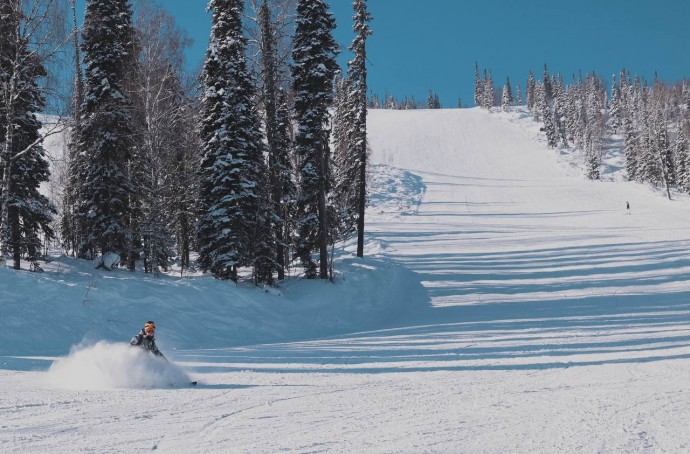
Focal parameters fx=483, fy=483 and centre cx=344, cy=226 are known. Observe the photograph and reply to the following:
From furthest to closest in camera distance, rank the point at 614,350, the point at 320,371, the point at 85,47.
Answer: the point at 85,47
the point at 614,350
the point at 320,371

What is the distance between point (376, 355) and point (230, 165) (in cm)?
1130

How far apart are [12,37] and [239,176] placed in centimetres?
884

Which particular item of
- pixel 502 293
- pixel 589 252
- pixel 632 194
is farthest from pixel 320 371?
pixel 632 194

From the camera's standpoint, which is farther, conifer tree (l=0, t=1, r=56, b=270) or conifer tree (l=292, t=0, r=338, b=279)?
conifer tree (l=292, t=0, r=338, b=279)

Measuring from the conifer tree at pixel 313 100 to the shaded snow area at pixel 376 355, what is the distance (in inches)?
91.5

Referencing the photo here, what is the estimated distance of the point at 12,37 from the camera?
51.1ft

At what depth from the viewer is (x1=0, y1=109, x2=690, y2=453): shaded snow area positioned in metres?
6.01

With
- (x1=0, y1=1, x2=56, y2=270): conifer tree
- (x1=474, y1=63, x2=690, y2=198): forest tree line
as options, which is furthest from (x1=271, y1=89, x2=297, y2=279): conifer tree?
(x1=474, y1=63, x2=690, y2=198): forest tree line

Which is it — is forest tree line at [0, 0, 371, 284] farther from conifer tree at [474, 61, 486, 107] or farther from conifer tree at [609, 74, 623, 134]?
conifer tree at [474, 61, 486, 107]

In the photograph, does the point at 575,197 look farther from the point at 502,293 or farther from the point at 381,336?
the point at 381,336

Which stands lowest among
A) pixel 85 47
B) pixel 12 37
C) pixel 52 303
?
pixel 52 303

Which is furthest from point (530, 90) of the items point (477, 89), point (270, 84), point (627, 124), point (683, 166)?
point (270, 84)

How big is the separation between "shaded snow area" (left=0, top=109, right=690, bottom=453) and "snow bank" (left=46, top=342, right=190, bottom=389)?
0.09 ft

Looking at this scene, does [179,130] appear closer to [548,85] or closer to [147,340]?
[147,340]
